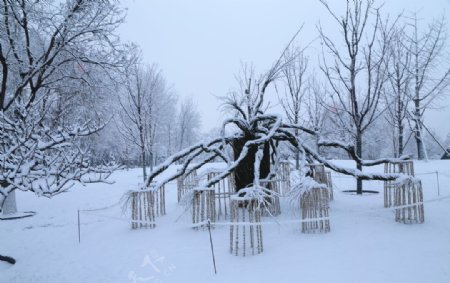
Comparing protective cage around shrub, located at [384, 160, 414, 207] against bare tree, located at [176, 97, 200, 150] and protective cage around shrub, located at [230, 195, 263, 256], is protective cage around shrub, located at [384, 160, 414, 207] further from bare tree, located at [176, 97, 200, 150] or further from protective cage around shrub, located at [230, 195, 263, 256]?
bare tree, located at [176, 97, 200, 150]

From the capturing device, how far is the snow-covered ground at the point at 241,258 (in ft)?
13.2

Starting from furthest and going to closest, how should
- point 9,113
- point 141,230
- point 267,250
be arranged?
point 9,113, point 141,230, point 267,250

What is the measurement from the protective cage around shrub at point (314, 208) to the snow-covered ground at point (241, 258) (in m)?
0.17

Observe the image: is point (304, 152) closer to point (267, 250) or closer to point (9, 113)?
point (267, 250)

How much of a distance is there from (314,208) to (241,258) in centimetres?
156

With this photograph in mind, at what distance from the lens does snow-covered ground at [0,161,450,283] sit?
4027mm

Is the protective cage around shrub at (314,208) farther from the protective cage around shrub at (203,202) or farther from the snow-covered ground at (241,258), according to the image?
the protective cage around shrub at (203,202)

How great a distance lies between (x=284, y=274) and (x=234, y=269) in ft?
2.21

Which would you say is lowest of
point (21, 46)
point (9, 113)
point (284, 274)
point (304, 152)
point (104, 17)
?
point (284, 274)

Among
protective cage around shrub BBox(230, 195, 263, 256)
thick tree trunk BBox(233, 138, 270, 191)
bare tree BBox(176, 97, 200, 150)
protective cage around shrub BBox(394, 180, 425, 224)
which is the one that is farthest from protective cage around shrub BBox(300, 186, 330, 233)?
bare tree BBox(176, 97, 200, 150)

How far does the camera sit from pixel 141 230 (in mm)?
6340

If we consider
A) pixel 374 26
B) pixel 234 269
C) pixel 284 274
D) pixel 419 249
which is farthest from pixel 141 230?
pixel 374 26

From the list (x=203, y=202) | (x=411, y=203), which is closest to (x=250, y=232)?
(x=203, y=202)

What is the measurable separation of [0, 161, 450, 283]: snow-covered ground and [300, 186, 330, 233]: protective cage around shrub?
6.5 inches
